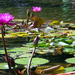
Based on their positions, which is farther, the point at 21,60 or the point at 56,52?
the point at 56,52

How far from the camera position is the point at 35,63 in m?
1.00

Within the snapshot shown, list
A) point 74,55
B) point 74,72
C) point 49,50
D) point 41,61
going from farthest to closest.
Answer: point 49,50 < point 74,55 < point 41,61 < point 74,72

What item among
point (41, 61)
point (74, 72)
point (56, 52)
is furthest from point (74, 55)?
point (74, 72)

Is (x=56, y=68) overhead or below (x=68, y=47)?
overhead

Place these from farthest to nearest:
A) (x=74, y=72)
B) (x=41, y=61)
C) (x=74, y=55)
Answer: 1. (x=74, y=55)
2. (x=41, y=61)
3. (x=74, y=72)

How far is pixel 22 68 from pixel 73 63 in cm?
28

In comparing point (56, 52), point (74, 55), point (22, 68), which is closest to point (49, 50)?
point (56, 52)

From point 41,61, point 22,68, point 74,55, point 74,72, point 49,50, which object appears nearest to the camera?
point 74,72

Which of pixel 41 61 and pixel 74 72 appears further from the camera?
pixel 41 61

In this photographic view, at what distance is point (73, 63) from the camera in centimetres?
100

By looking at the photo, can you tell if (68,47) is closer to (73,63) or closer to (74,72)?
(73,63)

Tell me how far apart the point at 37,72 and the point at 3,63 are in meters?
0.23

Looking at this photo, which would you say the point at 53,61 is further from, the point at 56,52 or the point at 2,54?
the point at 2,54

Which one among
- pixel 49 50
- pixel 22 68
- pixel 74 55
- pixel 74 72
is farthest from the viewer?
pixel 49 50
